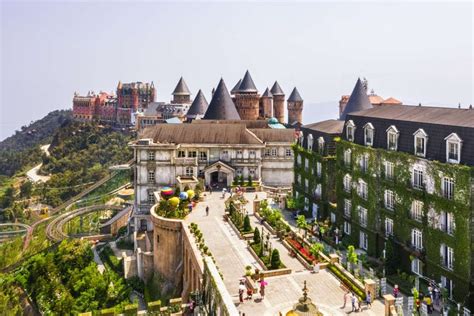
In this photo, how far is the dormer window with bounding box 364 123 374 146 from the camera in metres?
40.2

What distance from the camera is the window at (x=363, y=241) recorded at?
41.0 metres

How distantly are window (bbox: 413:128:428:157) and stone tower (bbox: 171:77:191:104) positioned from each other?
8982 centimetres

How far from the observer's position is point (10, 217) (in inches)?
3654

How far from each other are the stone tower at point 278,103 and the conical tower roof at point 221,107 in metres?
27.0

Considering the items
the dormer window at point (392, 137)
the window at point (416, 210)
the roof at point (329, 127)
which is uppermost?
the roof at point (329, 127)

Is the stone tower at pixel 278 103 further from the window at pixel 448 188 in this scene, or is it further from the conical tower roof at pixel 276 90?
the window at pixel 448 188

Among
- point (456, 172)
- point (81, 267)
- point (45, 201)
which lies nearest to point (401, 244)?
point (456, 172)

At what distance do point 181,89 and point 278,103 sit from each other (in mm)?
28852

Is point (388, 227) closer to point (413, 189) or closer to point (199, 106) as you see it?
point (413, 189)

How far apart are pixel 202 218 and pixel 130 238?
1954cm

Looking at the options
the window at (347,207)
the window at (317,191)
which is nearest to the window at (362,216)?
the window at (347,207)

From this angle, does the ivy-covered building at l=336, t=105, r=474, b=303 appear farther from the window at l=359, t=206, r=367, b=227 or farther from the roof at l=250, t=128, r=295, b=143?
the roof at l=250, t=128, r=295, b=143

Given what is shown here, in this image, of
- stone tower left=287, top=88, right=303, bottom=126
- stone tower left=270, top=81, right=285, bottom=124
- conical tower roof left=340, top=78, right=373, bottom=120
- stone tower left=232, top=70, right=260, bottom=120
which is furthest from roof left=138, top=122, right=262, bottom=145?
stone tower left=287, top=88, right=303, bottom=126

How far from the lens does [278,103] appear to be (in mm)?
103750
